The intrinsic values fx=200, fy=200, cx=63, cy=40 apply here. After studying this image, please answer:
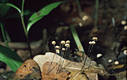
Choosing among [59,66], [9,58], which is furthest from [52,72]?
[9,58]

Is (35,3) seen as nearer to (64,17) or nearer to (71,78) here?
(64,17)

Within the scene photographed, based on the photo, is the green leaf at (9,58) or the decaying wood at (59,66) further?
the green leaf at (9,58)

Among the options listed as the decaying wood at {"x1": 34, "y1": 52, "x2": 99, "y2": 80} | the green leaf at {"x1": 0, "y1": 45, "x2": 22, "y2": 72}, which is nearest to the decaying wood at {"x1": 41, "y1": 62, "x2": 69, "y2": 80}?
the decaying wood at {"x1": 34, "y1": 52, "x2": 99, "y2": 80}

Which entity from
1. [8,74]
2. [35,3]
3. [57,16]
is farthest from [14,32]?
[8,74]

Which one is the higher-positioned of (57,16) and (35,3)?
(35,3)

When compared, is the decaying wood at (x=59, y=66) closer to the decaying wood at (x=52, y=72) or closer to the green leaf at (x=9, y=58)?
the decaying wood at (x=52, y=72)

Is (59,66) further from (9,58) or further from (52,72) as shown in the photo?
(9,58)

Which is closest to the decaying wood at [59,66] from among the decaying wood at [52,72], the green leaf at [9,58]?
the decaying wood at [52,72]

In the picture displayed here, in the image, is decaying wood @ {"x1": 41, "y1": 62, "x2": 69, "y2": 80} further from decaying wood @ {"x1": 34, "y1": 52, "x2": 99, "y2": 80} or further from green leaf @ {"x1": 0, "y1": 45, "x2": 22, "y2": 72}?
green leaf @ {"x1": 0, "y1": 45, "x2": 22, "y2": 72}
